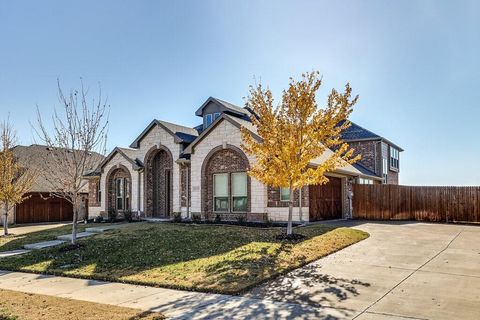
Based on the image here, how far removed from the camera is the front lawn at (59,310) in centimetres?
739

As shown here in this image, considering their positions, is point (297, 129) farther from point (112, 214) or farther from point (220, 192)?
point (112, 214)

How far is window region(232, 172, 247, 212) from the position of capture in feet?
68.2

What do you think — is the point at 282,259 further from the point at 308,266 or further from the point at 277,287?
the point at 277,287

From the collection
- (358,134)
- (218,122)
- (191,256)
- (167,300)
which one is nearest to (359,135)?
(358,134)


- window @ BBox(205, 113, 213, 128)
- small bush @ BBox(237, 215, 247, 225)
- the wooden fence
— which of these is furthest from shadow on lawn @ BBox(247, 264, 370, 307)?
window @ BBox(205, 113, 213, 128)

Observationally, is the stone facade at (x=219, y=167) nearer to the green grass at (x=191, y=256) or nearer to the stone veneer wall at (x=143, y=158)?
the stone veneer wall at (x=143, y=158)

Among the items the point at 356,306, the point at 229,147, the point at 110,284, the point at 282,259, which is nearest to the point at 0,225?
the point at 229,147

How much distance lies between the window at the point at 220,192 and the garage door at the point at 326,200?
4.35 meters

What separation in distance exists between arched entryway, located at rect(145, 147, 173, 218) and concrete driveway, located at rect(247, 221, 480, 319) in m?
13.6

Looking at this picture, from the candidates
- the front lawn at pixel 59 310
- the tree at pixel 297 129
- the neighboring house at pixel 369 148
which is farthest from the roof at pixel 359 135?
the front lawn at pixel 59 310

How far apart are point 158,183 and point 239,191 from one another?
248 inches

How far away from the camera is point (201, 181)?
2198 cm

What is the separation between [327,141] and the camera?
576 inches

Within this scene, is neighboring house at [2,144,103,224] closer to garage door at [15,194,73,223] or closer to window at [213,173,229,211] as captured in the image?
garage door at [15,194,73,223]
